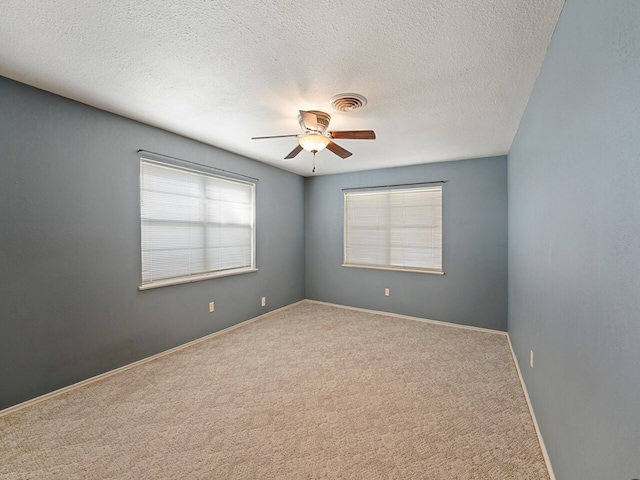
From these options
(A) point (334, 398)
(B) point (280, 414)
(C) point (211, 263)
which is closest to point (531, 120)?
(A) point (334, 398)

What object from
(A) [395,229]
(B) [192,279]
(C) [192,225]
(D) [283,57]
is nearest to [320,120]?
(D) [283,57]

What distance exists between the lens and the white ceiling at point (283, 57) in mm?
1482

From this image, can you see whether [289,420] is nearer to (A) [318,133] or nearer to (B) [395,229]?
(A) [318,133]

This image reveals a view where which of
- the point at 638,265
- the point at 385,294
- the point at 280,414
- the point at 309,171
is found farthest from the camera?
the point at 309,171

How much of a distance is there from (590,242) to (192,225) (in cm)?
364

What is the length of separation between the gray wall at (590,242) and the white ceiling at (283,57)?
41cm

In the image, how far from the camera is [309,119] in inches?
93.6

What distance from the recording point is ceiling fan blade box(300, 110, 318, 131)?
2.33 meters

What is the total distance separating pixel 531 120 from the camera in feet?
7.32

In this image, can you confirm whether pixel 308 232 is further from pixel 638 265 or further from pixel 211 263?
pixel 638 265

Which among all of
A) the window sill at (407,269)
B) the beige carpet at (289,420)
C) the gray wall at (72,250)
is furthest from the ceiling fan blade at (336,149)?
the window sill at (407,269)

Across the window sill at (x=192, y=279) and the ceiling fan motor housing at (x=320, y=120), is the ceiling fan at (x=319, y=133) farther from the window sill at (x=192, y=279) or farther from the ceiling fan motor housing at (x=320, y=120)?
the window sill at (x=192, y=279)

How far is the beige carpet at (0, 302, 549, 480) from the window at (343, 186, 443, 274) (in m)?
1.63

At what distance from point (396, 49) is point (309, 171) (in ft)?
11.4
